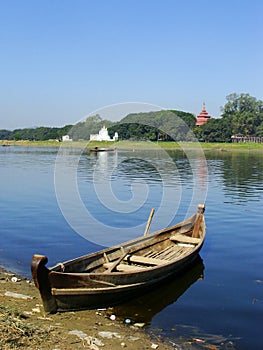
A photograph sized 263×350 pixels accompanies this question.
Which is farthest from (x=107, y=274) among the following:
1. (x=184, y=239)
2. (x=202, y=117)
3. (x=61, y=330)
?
(x=202, y=117)

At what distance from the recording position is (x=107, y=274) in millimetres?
8477

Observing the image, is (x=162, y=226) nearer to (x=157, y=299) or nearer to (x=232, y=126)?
(x=157, y=299)

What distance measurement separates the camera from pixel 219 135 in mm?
115312

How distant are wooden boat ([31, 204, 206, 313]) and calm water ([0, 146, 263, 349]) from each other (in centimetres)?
42

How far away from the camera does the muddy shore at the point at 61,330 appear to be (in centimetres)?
663

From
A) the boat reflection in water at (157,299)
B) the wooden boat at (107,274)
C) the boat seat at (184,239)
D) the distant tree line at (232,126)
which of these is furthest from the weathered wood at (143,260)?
the distant tree line at (232,126)

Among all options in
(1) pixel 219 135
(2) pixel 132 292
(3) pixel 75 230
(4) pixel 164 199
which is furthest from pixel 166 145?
(2) pixel 132 292

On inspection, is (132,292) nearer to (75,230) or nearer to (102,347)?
(102,347)

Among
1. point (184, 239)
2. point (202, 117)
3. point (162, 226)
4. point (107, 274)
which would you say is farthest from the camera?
point (202, 117)

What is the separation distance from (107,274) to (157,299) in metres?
1.80

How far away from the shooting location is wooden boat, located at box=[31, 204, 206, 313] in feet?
25.8

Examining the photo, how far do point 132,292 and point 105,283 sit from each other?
0.91 metres

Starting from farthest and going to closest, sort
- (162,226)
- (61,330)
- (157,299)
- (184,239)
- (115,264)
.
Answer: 1. (162,226)
2. (184,239)
3. (157,299)
4. (115,264)
5. (61,330)

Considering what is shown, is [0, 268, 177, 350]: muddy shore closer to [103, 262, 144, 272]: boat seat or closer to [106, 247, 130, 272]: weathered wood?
[106, 247, 130, 272]: weathered wood
